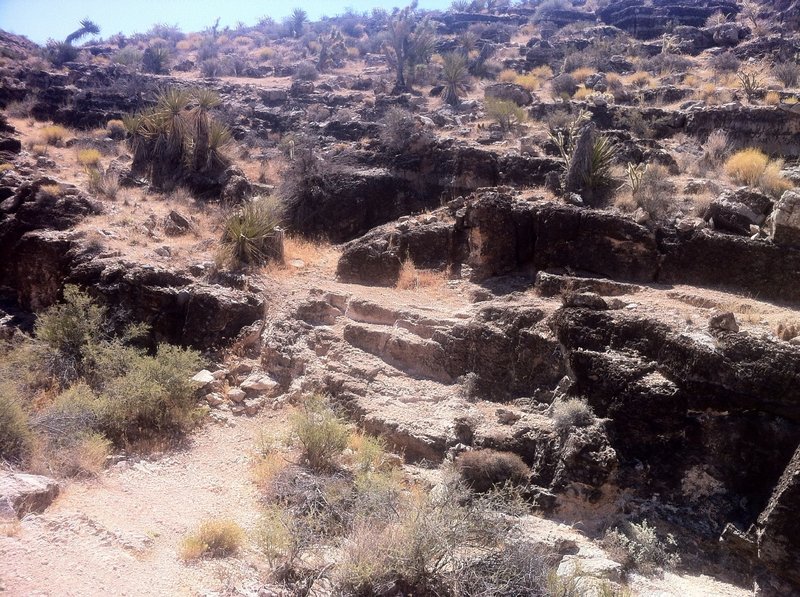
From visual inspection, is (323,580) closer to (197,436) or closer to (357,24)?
(197,436)

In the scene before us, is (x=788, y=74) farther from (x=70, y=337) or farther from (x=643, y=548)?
(x=70, y=337)

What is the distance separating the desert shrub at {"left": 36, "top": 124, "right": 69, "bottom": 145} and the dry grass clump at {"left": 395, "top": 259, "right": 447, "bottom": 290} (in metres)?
14.1

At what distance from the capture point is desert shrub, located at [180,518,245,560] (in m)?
4.93

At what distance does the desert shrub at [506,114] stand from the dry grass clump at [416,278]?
7498 mm

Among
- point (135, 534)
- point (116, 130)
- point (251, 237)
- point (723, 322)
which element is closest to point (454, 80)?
point (116, 130)

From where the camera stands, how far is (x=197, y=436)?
7707mm

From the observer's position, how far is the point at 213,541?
5125 mm

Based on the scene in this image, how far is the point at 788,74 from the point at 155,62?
3027 centimetres

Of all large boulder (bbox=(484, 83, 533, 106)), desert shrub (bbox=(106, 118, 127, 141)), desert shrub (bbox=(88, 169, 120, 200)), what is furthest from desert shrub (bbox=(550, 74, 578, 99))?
desert shrub (bbox=(106, 118, 127, 141))

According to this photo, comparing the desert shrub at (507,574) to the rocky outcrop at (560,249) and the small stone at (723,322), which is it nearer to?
the small stone at (723,322)

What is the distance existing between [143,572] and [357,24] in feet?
160

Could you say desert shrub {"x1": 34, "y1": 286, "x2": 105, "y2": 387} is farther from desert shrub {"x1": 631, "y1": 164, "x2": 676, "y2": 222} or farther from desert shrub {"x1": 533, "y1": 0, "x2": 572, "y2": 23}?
desert shrub {"x1": 533, "y1": 0, "x2": 572, "y2": 23}

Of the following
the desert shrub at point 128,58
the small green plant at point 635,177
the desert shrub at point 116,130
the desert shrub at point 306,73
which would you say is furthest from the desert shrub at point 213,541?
the desert shrub at point 128,58

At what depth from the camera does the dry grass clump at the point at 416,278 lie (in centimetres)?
1088
